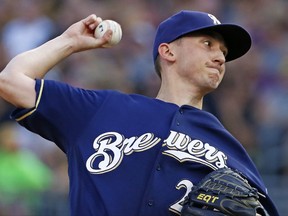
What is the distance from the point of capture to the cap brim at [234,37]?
439 cm

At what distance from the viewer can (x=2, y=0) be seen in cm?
953

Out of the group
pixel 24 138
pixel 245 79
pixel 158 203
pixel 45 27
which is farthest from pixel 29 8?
pixel 158 203

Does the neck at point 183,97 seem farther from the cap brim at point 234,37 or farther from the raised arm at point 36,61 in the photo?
the raised arm at point 36,61

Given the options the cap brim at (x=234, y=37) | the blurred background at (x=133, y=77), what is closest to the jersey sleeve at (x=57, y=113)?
the cap brim at (x=234, y=37)

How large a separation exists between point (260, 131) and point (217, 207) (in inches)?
186

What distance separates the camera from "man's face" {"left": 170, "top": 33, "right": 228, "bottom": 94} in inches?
171

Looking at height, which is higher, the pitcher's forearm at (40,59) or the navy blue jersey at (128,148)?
the pitcher's forearm at (40,59)

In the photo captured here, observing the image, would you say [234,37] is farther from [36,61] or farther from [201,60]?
[36,61]

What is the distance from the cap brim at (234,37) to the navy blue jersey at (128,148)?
0.48 metres

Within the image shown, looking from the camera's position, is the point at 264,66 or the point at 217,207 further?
the point at 264,66

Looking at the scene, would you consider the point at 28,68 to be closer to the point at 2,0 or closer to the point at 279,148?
the point at 279,148

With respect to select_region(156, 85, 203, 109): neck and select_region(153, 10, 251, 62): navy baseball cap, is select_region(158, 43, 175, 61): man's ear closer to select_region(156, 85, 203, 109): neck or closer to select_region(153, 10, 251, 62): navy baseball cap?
select_region(153, 10, 251, 62): navy baseball cap

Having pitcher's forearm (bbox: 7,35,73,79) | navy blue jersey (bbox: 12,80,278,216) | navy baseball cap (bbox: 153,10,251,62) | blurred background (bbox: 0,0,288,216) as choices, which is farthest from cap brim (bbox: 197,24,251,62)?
blurred background (bbox: 0,0,288,216)

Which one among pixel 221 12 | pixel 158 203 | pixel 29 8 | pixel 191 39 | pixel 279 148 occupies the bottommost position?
pixel 158 203
